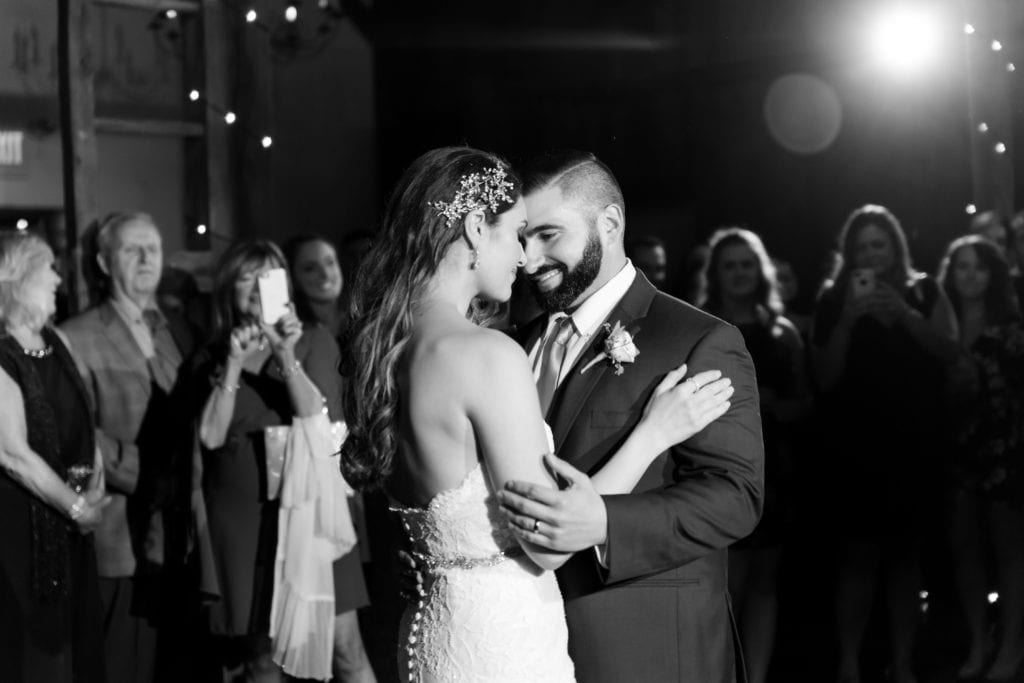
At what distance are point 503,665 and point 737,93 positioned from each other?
7.63 m

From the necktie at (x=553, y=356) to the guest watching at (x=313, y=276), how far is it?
8.35ft

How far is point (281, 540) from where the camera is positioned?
4305 mm

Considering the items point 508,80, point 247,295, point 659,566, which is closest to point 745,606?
point 247,295

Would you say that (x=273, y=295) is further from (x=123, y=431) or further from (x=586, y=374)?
(x=586, y=374)

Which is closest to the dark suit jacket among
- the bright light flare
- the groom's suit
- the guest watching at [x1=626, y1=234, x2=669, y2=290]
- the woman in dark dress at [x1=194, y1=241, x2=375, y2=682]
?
the woman in dark dress at [x1=194, y1=241, x2=375, y2=682]

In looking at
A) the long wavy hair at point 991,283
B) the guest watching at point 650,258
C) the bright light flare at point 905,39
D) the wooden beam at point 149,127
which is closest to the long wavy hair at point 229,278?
the wooden beam at point 149,127

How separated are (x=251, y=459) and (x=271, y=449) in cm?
8

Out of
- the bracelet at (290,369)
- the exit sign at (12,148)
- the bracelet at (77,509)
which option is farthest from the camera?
the exit sign at (12,148)

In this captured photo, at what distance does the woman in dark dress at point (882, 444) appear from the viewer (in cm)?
501

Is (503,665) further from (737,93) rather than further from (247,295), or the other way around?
A: (737,93)

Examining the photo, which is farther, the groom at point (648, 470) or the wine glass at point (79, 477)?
the wine glass at point (79, 477)

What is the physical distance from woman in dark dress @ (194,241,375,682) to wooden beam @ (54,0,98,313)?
60.2 inches

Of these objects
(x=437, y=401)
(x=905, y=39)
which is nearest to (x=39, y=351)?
(x=437, y=401)

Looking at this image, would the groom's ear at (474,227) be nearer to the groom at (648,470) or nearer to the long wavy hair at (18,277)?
the groom at (648,470)
